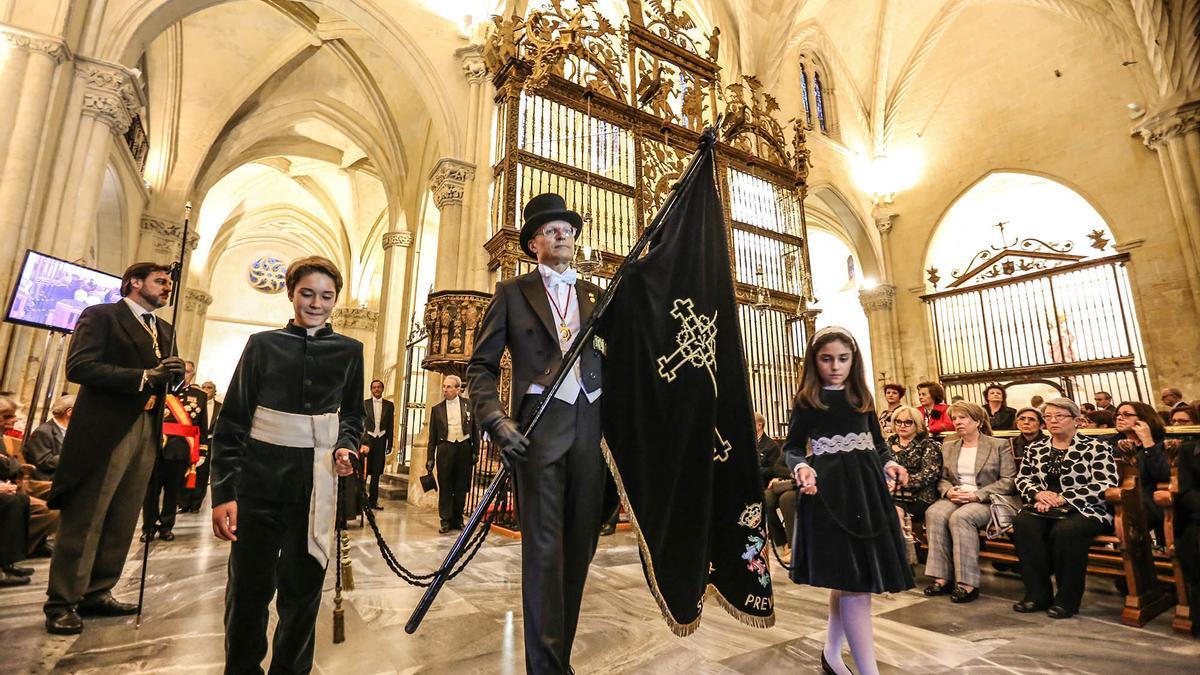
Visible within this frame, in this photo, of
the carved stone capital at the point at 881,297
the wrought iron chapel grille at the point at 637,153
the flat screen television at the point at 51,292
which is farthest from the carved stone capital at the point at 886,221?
the flat screen television at the point at 51,292

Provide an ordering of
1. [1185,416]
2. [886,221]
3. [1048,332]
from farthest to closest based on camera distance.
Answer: [886,221]
[1048,332]
[1185,416]

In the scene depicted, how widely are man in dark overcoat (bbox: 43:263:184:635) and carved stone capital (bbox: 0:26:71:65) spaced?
5.21 m

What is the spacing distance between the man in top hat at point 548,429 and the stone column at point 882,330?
13.2 metres

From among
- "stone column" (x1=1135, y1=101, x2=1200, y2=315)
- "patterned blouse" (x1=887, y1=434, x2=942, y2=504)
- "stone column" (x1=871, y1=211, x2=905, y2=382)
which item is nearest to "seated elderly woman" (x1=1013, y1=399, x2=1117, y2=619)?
"patterned blouse" (x1=887, y1=434, x2=942, y2=504)

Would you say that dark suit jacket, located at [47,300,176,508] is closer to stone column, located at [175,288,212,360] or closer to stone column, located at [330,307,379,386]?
stone column, located at [175,288,212,360]

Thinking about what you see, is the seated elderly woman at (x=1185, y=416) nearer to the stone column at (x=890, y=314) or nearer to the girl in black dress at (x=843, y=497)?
the girl in black dress at (x=843, y=497)

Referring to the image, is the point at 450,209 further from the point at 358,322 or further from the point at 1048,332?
the point at 358,322

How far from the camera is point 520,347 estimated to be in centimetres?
173

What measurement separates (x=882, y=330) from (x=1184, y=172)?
18.7 ft

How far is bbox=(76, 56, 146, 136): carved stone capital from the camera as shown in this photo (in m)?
6.36

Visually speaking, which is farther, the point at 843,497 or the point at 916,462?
the point at 916,462

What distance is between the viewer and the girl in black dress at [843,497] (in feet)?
6.53

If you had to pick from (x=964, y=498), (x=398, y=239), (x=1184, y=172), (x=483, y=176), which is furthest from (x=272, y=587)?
(x=1184, y=172)

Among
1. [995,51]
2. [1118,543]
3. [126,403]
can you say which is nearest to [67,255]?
[126,403]
